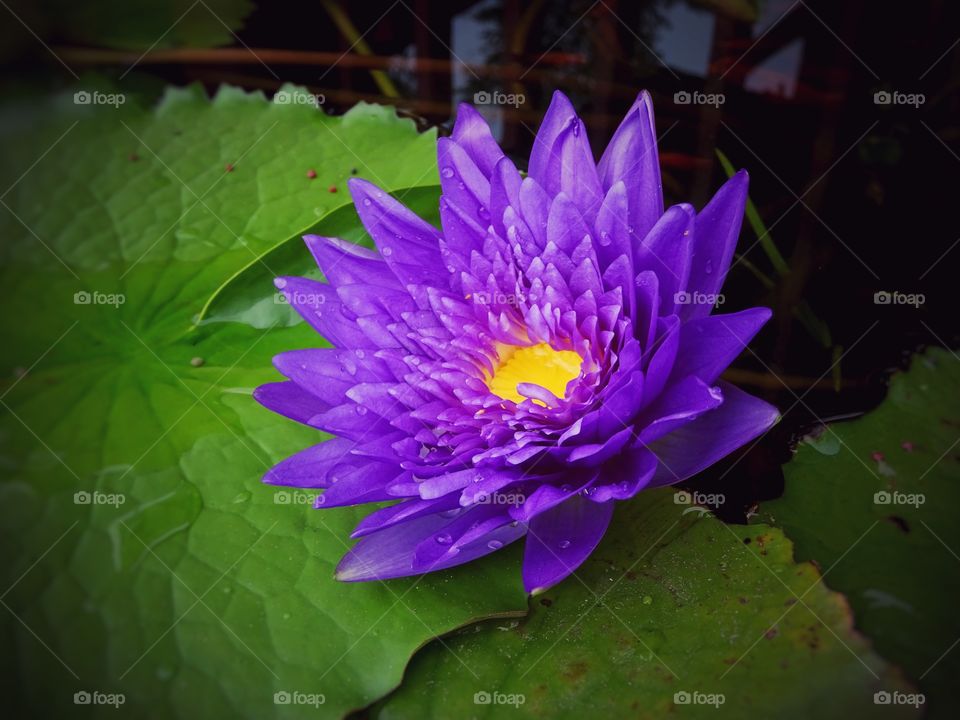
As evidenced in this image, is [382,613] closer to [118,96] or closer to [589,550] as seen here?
[589,550]

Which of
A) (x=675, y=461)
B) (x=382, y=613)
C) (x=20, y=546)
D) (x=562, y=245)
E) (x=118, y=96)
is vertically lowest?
(x=382, y=613)

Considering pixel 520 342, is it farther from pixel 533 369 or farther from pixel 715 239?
pixel 715 239

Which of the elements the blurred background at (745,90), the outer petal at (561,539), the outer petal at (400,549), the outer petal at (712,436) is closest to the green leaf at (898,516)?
the blurred background at (745,90)

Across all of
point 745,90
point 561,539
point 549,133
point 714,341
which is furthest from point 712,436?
point 745,90

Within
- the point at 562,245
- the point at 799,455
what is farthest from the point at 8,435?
the point at 799,455

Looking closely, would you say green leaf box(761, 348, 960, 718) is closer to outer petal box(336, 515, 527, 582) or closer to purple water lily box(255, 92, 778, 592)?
purple water lily box(255, 92, 778, 592)

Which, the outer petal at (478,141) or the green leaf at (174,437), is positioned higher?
the outer petal at (478,141)

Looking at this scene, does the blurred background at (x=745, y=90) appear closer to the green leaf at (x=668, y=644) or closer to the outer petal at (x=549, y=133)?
the green leaf at (x=668, y=644)
